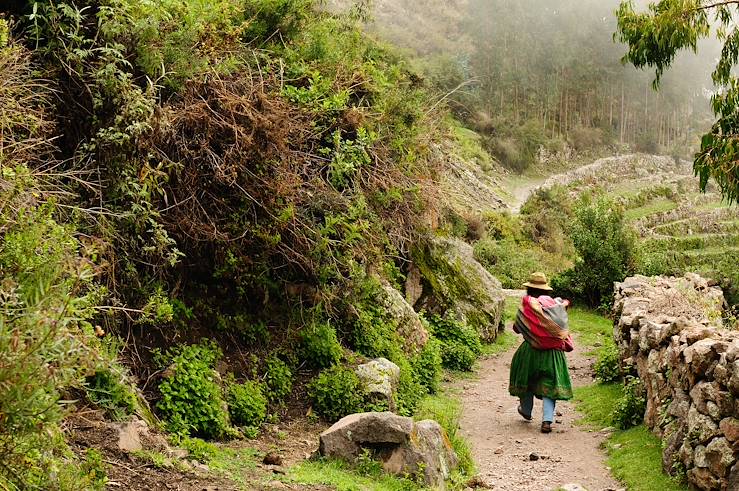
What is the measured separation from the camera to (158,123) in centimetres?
718

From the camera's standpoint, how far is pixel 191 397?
676cm

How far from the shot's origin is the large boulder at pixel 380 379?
847 centimetres

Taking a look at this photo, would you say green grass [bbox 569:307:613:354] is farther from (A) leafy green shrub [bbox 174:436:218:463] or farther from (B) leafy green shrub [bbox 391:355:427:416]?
(A) leafy green shrub [bbox 174:436:218:463]

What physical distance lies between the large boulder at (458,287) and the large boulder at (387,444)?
23.6ft

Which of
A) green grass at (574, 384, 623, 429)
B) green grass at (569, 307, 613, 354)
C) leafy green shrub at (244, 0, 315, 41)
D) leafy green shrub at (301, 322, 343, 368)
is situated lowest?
green grass at (569, 307, 613, 354)

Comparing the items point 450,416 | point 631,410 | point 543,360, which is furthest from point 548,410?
point 450,416

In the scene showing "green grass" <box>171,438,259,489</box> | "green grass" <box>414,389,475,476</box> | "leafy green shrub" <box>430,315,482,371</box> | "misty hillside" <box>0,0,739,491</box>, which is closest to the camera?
"misty hillside" <box>0,0,739,491</box>

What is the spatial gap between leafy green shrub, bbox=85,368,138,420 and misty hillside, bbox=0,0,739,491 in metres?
0.02

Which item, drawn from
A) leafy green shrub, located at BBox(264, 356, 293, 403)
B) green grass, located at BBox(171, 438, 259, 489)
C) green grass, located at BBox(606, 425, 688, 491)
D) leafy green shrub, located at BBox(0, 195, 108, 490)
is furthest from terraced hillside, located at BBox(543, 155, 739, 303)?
leafy green shrub, located at BBox(0, 195, 108, 490)

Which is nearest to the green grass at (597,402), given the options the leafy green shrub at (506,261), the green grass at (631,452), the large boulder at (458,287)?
the green grass at (631,452)

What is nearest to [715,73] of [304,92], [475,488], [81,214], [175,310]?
[304,92]

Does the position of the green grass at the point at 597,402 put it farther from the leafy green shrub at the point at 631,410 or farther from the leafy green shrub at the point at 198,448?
the leafy green shrub at the point at 198,448

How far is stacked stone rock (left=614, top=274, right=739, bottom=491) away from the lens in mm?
6547

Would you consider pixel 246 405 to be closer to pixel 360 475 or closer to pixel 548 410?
pixel 360 475
